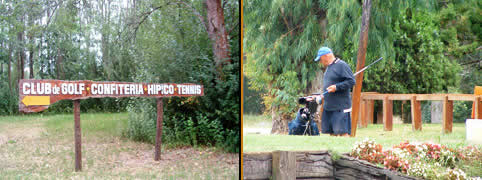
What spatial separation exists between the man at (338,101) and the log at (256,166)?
0.57 metres

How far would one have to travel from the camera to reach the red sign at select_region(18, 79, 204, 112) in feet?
12.8

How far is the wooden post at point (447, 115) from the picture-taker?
3410 mm

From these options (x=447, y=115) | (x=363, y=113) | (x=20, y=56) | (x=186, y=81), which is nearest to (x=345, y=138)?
(x=363, y=113)

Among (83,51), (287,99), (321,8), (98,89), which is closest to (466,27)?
(321,8)

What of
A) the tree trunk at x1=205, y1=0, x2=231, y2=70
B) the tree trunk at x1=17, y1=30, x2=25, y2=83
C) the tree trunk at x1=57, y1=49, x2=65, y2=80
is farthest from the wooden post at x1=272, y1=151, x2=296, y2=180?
the tree trunk at x1=17, y1=30, x2=25, y2=83

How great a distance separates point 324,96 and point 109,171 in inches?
114

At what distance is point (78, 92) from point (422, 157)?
3277 mm

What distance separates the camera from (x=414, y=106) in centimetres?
345

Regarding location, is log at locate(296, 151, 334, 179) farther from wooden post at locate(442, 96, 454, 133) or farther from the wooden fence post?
the wooden fence post

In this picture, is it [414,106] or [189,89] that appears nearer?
A: [414,106]

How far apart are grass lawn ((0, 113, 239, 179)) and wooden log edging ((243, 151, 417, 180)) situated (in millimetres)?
2229

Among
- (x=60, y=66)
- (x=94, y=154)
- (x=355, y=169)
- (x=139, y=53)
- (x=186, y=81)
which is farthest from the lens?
(x=139, y=53)

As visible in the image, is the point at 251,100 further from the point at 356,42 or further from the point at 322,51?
the point at 356,42

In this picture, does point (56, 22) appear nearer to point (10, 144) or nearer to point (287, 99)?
point (10, 144)
